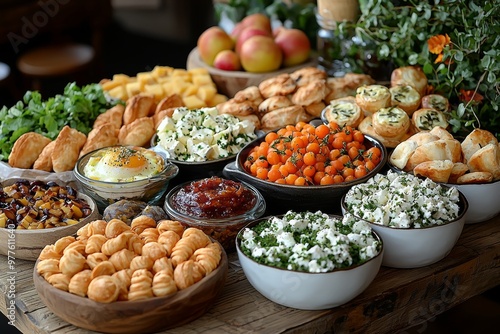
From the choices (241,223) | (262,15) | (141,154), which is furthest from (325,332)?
(262,15)

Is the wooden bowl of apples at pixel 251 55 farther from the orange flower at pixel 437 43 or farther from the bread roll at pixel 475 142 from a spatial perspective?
the bread roll at pixel 475 142

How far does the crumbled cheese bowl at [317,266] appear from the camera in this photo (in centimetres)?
171

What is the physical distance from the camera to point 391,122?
2438mm

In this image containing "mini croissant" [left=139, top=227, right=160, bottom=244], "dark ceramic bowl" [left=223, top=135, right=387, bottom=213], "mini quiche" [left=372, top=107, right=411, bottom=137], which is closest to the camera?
"mini croissant" [left=139, top=227, right=160, bottom=244]

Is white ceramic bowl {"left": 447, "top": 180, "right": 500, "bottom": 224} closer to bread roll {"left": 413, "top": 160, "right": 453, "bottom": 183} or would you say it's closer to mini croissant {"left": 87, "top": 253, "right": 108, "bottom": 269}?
bread roll {"left": 413, "top": 160, "right": 453, "bottom": 183}

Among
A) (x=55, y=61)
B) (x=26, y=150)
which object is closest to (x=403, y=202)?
(x=26, y=150)

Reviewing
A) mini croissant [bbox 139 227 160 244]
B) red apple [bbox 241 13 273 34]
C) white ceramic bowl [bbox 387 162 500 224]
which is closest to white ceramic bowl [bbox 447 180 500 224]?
white ceramic bowl [bbox 387 162 500 224]

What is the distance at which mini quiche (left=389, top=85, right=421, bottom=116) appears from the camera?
2.59 m

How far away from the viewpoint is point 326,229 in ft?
5.97

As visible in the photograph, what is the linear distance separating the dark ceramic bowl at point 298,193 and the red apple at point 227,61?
1.19m

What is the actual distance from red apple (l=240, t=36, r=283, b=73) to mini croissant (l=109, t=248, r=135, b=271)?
175cm

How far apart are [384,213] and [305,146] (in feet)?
1.49
